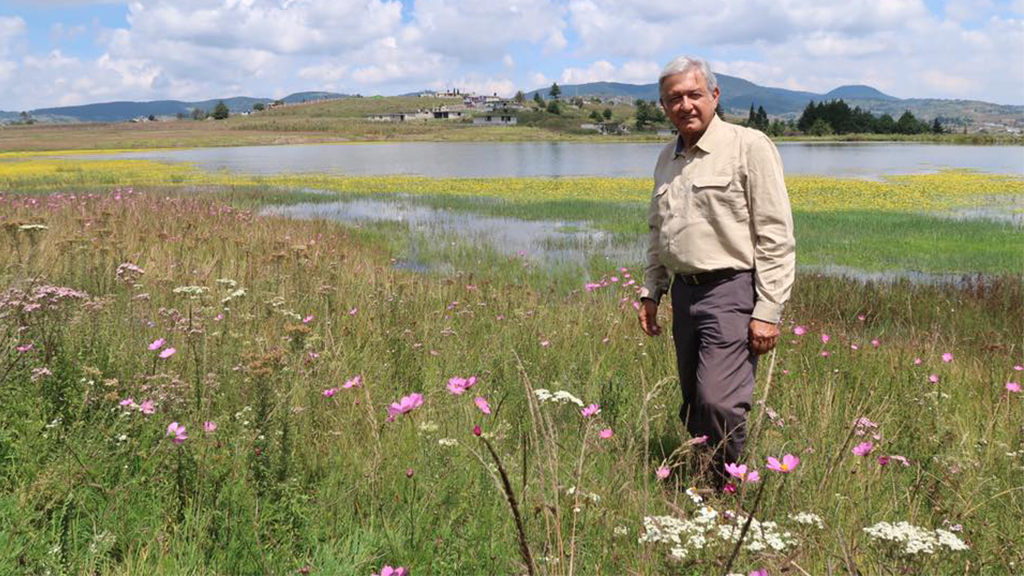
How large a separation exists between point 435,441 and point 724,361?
4.58ft

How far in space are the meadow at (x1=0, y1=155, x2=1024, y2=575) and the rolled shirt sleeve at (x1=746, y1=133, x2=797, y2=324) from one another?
2.06 ft

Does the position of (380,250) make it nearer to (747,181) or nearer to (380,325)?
(380,325)

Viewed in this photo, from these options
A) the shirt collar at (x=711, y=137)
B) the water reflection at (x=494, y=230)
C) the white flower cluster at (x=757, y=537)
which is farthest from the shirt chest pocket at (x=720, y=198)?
the water reflection at (x=494, y=230)

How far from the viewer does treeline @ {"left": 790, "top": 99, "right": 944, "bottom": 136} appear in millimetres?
111375

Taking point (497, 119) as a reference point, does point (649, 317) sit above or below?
below

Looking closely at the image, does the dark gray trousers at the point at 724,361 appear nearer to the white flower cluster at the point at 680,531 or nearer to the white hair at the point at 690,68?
the white hair at the point at 690,68

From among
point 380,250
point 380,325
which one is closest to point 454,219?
point 380,250

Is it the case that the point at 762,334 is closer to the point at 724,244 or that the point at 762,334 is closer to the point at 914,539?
the point at 724,244

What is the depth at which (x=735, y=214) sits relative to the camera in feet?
10.2

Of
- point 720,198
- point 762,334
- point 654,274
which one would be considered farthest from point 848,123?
point 762,334

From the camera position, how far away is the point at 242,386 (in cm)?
327

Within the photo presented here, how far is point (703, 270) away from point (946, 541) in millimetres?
1706

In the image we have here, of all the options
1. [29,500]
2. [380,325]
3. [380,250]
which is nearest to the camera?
[29,500]

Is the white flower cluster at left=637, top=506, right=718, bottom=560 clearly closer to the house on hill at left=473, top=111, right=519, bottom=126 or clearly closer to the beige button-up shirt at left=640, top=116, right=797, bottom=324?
the beige button-up shirt at left=640, top=116, right=797, bottom=324
